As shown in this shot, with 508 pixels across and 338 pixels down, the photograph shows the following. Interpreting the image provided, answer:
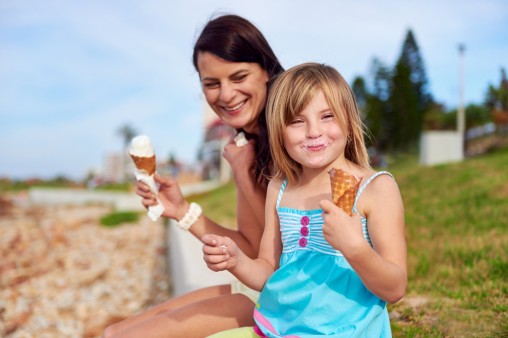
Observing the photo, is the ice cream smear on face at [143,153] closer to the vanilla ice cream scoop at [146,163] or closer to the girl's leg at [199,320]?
the vanilla ice cream scoop at [146,163]

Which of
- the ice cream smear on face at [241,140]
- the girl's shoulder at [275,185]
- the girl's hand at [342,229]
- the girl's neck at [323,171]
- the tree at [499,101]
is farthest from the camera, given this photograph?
the tree at [499,101]

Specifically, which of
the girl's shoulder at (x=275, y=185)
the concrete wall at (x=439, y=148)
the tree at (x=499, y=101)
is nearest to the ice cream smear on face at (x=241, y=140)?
the girl's shoulder at (x=275, y=185)

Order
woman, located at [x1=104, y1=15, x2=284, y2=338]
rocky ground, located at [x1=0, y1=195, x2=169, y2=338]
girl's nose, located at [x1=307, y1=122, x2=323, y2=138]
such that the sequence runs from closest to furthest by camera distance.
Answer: girl's nose, located at [x1=307, y1=122, x2=323, y2=138] → woman, located at [x1=104, y1=15, x2=284, y2=338] → rocky ground, located at [x1=0, y1=195, x2=169, y2=338]

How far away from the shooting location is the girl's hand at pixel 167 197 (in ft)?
8.12

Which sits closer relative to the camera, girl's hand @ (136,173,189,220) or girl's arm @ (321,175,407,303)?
girl's arm @ (321,175,407,303)

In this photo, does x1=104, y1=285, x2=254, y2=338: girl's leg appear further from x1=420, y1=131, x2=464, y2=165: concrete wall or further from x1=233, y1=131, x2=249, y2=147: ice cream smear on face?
x1=420, y1=131, x2=464, y2=165: concrete wall

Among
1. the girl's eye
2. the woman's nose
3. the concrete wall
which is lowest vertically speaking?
the concrete wall

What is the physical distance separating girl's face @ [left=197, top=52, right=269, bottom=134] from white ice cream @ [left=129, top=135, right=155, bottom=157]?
Result: 1.23 ft

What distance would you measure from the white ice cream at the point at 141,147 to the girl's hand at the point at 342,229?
117 cm

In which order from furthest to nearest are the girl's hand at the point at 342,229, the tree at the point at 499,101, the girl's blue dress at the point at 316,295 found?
the tree at the point at 499,101 < the girl's blue dress at the point at 316,295 < the girl's hand at the point at 342,229

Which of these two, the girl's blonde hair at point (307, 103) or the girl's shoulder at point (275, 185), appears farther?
the girl's shoulder at point (275, 185)

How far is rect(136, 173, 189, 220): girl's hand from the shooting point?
2475 mm

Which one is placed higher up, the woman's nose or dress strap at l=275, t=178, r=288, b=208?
the woman's nose

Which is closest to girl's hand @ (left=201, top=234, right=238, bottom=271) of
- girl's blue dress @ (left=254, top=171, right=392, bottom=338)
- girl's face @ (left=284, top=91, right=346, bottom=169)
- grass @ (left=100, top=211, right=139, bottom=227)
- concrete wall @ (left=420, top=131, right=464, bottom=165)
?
girl's blue dress @ (left=254, top=171, right=392, bottom=338)
